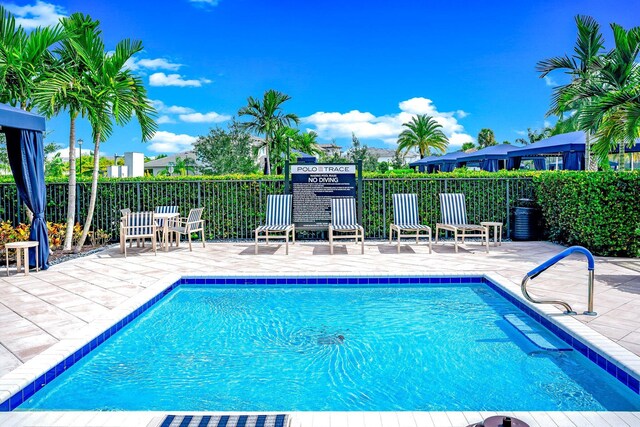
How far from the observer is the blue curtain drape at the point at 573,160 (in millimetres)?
13805

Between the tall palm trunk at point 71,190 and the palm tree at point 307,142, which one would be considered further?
the palm tree at point 307,142

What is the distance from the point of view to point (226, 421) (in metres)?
2.83

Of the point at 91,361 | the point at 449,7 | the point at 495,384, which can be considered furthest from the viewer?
the point at 449,7

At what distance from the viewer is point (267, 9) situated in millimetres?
18656

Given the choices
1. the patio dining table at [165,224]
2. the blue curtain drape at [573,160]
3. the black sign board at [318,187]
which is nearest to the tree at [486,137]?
the blue curtain drape at [573,160]

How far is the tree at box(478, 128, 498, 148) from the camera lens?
204 feet

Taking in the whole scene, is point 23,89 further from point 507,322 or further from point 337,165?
point 507,322

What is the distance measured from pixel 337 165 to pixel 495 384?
302 inches

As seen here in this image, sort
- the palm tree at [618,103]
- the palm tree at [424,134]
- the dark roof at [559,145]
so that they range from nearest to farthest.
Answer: the palm tree at [618,103]
the dark roof at [559,145]
the palm tree at [424,134]

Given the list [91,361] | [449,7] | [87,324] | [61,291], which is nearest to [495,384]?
[91,361]

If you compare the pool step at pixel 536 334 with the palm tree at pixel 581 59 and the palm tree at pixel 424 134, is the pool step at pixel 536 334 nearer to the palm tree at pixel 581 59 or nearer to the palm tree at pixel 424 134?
the palm tree at pixel 581 59

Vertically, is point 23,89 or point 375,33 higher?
point 375,33

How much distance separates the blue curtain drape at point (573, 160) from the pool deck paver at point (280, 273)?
15.5ft

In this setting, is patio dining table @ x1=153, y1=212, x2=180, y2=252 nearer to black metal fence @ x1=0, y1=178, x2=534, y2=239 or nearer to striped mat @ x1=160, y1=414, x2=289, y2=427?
black metal fence @ x1=0, y1=178, x2=534, y2=239
